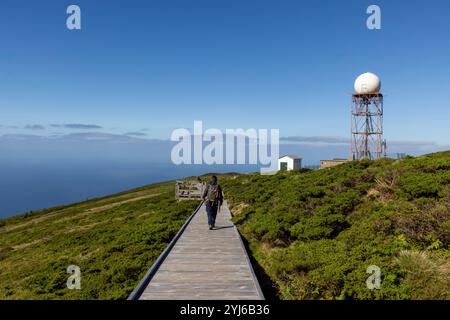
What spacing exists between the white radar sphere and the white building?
13351 mm

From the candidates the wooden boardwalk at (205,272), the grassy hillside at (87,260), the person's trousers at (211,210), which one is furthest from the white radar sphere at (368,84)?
the wooden boardwalk at (205,272)

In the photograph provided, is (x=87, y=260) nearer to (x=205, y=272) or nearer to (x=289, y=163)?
(x=205, y=272)

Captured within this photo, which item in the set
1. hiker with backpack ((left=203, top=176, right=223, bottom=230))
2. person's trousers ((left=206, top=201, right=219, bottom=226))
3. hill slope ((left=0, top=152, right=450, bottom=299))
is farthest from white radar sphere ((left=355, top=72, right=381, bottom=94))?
person's trousers ((left=206, top=201, right=219, bottom=226))

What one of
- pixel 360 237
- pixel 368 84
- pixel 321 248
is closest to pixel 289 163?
pixel 368 84

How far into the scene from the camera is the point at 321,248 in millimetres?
11195

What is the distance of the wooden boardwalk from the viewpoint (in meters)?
7.78

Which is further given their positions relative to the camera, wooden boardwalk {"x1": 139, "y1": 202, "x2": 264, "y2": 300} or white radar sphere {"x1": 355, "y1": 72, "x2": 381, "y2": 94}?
white radar sphere {"x1": 355, "y1": 72, "x2": 381, "y2": 94}

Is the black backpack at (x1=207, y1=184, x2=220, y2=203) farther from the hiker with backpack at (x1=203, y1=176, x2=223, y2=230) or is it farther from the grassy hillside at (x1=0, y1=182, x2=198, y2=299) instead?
the grassy hillside at (x1=0, y1=182, x2=198, y2=299)

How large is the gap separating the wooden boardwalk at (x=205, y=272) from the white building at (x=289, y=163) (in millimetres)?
35016

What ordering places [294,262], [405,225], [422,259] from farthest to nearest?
[405,225]
[294,262]
[422,259]
